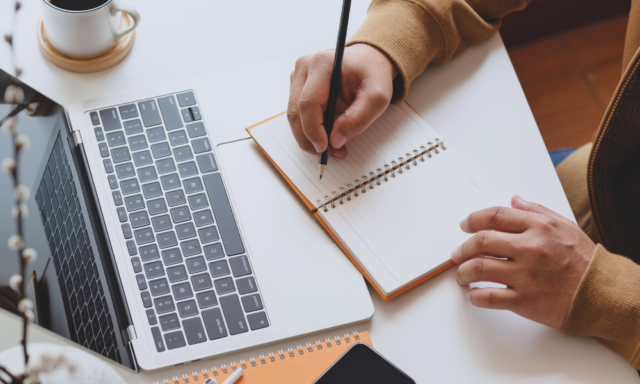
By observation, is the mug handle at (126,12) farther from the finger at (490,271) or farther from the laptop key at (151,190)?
the finger at (490,271)

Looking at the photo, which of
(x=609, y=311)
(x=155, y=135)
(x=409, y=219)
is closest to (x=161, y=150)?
(x=155, y=135)

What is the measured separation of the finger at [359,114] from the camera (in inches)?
26.9

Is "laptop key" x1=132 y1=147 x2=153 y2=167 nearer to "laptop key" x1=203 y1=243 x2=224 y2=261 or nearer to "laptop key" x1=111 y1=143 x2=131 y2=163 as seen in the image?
"laptop key" x1=111 y1=143 x2=131 y2=163

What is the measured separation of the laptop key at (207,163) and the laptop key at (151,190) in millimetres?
59

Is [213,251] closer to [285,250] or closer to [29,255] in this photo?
[285,250]

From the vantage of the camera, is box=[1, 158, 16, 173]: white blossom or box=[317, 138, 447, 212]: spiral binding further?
box=[317, 138, 447, 212]: spiral binding

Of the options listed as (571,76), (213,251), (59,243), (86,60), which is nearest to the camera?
(59,243)

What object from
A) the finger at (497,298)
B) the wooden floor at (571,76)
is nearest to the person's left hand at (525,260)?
the finger at (497,298)

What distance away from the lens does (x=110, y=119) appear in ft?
2.33

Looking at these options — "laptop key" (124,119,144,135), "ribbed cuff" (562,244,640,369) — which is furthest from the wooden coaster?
"ribbed cuff" (562,244,640,369)

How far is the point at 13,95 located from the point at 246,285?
0.31m

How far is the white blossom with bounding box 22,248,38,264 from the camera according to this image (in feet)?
1.40

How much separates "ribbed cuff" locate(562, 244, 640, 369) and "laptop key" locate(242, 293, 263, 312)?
35 cm

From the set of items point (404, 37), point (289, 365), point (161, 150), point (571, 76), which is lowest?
point (571, 76)
